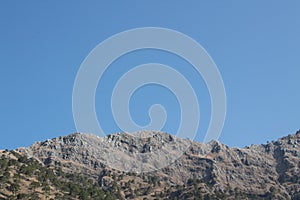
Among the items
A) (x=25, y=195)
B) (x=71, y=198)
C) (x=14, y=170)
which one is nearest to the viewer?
(x=25, y=195)

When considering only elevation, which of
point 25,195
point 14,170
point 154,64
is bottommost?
point 154,64

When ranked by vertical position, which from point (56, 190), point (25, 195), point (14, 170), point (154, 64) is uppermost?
point (14, 170)

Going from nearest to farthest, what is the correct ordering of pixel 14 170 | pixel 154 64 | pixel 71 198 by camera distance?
pixel 154 64 < pixel 71 198 < pixel 14 170

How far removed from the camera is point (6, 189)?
498ft

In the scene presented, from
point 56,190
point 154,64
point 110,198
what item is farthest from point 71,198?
point 154,64

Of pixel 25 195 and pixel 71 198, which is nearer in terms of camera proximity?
pixel 25 195

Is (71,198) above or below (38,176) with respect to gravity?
below

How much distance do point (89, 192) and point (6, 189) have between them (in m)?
39.6

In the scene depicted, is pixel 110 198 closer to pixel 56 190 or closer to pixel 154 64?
pixel 56 190

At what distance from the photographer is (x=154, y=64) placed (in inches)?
2130

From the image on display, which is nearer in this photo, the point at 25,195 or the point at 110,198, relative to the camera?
the point at 25,195

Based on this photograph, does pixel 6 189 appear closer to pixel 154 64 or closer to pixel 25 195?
pixel 25 195

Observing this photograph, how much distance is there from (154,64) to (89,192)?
13700cm

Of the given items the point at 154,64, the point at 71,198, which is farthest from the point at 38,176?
the point at 154,64
